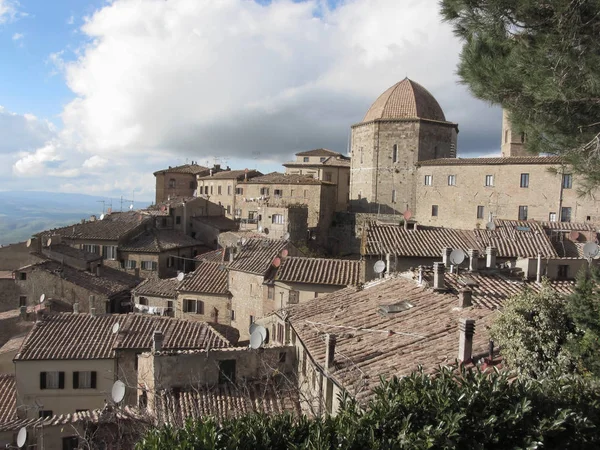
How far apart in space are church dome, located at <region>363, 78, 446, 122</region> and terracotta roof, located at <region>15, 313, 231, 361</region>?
3279cm

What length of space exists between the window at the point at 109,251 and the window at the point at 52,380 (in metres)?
23.6

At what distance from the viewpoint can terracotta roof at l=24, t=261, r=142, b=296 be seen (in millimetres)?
32594

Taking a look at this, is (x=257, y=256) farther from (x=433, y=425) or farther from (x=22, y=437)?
(x=433, y=425)

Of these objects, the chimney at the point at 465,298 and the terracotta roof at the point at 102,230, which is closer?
the chimney at the point at 465,298

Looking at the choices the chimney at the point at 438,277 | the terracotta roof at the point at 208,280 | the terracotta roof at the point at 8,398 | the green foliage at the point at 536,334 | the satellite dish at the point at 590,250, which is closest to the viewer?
the green foliage at the point at 536,334

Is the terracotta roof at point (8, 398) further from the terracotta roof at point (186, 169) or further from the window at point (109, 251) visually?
the terracotta roof at point (186, 169)

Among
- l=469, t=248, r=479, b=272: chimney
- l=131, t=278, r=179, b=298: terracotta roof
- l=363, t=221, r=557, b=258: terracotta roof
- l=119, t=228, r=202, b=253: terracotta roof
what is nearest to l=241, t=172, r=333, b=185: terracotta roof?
l=119, t=228, r=202, b=253: terracotta roof

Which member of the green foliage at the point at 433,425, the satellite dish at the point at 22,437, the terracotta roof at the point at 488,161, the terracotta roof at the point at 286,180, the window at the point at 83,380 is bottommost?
the window at the point at 83,380

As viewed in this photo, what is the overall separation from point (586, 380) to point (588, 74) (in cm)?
518

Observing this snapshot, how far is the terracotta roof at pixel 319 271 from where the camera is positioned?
23750 millimetres

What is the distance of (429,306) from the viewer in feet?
48.3

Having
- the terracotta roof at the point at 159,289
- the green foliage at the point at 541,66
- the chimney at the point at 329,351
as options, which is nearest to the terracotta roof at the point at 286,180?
the terracotta roof at the point at 159,289

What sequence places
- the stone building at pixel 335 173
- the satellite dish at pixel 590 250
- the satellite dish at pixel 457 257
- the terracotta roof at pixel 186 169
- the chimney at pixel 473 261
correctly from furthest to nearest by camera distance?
the terracotta roof at pixel 186 169
the stone building at pixel 335 173
the satellite dish at pixel 590 250
the chimney at pixel 473 261
the satellite dish at pixel 457 257

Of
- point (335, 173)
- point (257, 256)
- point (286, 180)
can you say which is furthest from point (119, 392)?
point (335, 173)
